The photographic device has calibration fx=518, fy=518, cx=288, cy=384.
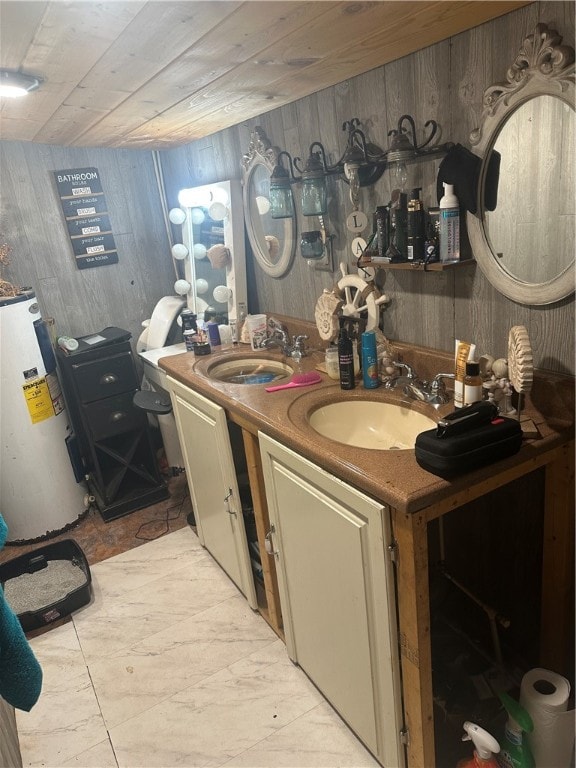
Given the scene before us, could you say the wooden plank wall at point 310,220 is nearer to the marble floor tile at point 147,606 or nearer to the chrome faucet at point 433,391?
the chrome faucet at point 433,391

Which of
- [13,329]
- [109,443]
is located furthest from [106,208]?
[109,443]

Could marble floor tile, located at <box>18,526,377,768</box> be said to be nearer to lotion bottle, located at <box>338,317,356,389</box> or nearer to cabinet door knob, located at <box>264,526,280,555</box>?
cabinet door knob, located at <box>264,526,280,555</box>

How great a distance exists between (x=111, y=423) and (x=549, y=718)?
230cm

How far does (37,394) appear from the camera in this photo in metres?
2.57

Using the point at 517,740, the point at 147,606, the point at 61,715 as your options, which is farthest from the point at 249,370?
the point at 517,740

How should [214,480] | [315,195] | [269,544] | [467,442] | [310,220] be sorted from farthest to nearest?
[214,480] → [310,220] → [315,195] → [269,544] → [467,442]

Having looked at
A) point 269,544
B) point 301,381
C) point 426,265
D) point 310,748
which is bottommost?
point 310,748

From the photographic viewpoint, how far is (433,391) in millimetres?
1481

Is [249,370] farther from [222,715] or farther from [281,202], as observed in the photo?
[222,715]

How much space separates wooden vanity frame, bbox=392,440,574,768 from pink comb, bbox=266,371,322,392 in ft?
2.38

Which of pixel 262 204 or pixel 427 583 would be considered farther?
pixel 262 204

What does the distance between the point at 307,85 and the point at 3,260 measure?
192 cm

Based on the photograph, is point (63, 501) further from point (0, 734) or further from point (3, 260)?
point (0, 734)

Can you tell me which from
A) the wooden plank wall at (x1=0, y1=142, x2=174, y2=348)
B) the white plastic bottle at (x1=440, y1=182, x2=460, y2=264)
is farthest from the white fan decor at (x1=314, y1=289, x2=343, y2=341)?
the wooden plank wall at (x1=0, y1=142, x2=174, y2=348)
